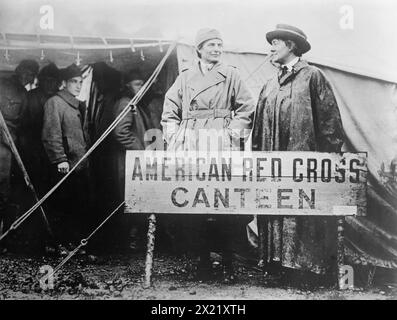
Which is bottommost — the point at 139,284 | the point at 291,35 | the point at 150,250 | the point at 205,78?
the point at 139,284

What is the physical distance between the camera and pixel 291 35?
4.36 m

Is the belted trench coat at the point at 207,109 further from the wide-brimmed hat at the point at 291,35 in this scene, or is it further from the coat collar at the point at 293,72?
the wide-brimmed hat at the point at 291,35

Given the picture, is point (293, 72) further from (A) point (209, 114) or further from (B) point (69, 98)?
(B) point (69, 98)

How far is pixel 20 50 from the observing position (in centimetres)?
443

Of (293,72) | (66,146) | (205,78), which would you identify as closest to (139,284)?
(66,146)

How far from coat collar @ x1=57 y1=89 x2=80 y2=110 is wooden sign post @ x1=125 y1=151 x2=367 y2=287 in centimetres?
82

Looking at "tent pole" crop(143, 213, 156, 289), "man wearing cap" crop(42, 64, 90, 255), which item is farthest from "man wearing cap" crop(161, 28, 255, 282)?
"man wearing cap" crop(42, 64, 90, 255)

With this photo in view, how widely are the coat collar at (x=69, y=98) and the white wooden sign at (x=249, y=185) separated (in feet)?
2.68

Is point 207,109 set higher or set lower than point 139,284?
higher

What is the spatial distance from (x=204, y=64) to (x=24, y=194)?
6.68 feet

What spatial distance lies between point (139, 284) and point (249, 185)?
1316 millimetres

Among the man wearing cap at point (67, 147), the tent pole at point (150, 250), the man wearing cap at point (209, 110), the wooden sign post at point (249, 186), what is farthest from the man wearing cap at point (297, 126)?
the man wearing cap at point (67, 147)

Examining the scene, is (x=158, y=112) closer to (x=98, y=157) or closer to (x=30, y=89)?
(x=98, y=157)
